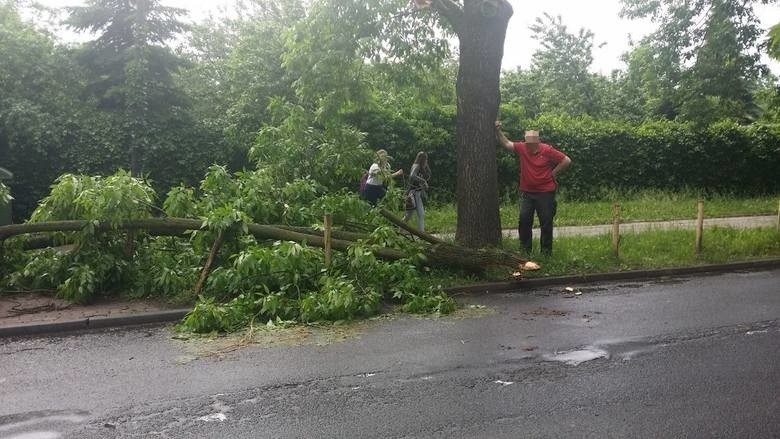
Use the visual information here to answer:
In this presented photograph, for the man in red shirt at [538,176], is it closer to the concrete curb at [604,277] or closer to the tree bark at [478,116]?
the tree bark at [478,116]

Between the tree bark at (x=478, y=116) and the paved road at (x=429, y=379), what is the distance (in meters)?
2.57

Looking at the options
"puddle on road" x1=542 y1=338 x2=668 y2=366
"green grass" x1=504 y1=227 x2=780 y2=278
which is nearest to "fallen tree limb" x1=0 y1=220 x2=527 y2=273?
"green grass" x1=504 y1=227 x2=780 y2=278

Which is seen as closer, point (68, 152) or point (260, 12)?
point (68, 152)

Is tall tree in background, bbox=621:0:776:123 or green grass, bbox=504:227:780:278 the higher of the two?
tall tree in background, bbox=621:0:776:123

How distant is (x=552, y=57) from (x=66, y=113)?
2425 centimetres

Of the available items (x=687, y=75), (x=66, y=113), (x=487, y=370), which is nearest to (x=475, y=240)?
(x=487, y=370)

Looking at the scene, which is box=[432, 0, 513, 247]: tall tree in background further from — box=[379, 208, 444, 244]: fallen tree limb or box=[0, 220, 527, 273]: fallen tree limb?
box=[0, 220, 527, 273]: fallen tree limb

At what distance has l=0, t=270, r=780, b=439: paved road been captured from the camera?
4289mm

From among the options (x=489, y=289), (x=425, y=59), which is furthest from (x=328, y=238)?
(x=425, y=59)

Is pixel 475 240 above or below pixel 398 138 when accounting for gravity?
below

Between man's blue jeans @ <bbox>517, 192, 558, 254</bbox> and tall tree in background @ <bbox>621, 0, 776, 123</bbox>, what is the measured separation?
985 cm

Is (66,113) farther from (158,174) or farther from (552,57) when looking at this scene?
(552,57)

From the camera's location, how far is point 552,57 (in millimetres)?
33375

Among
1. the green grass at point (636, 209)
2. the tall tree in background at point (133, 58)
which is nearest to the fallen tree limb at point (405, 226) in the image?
the green grass at point (636, 209)
